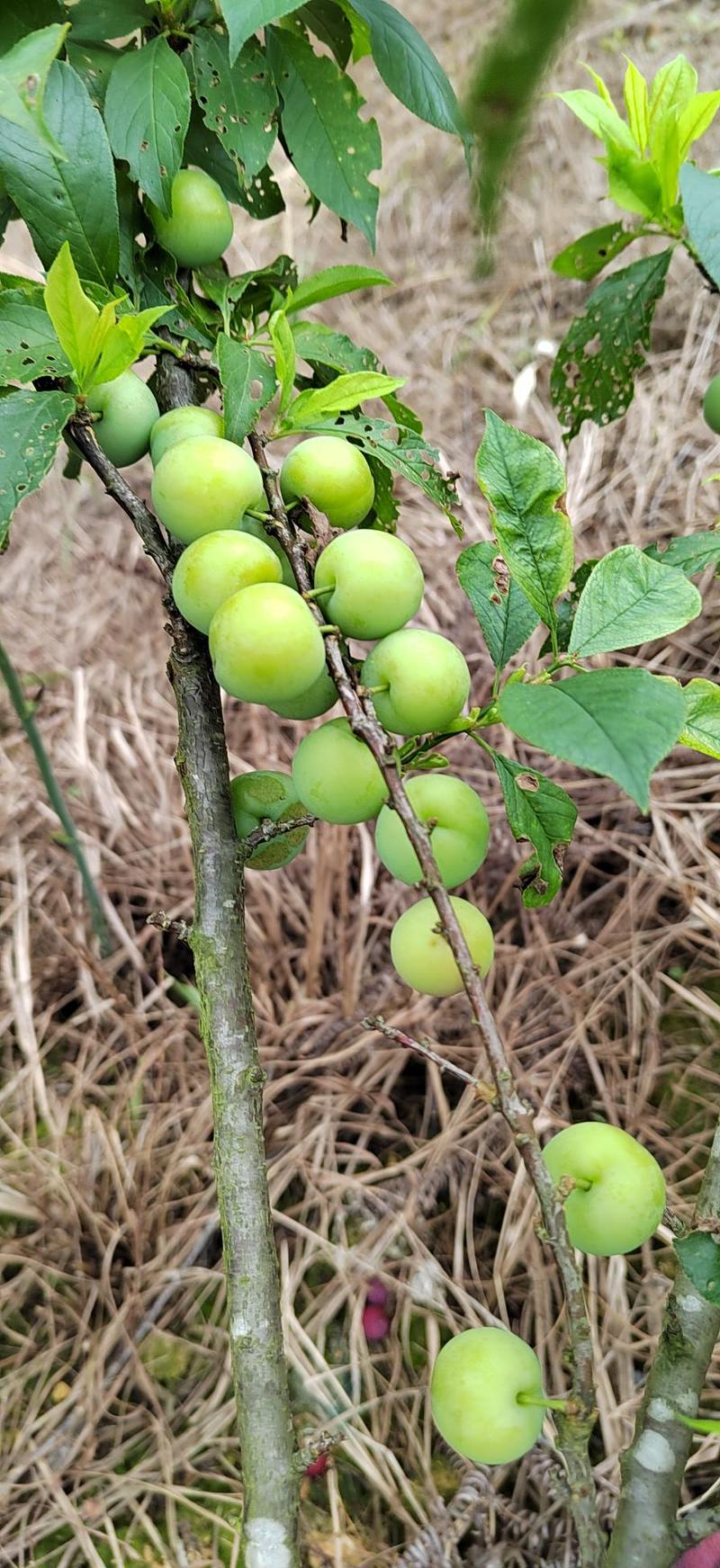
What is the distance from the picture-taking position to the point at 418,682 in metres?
0.60

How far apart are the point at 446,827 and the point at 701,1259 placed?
1.03ft

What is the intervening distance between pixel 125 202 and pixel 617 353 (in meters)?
0.49

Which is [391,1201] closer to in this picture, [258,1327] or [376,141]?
[258,1327]

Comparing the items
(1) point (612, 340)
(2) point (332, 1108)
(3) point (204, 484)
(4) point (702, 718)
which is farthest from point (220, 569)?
(2) point (332, 1108)

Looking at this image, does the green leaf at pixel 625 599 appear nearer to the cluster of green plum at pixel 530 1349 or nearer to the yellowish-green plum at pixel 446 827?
the yellowish-green plum at pixel 446 827

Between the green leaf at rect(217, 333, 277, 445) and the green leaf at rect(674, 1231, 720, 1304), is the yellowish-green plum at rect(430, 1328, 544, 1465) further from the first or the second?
the green leaf at rect(217, 333, 277, 445)

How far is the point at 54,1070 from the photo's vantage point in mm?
1499

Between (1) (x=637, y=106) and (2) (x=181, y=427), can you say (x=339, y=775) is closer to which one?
(2) (x=181, y=427)

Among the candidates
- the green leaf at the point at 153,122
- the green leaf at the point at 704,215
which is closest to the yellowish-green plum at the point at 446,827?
the green leaf at the point at 704,215

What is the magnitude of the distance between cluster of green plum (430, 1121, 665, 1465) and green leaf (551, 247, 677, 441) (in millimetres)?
697

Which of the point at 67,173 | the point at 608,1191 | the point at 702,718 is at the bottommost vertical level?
the point at 608,1191

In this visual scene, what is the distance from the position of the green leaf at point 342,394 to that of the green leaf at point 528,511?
0.08m

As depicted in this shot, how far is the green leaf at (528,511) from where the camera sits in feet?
2.10

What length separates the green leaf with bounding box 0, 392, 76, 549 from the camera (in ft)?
2.10
